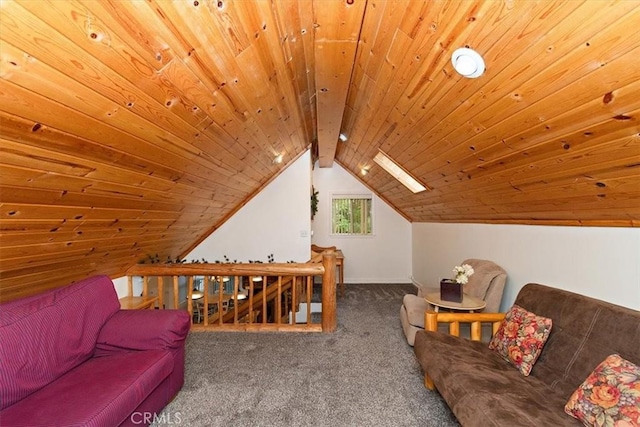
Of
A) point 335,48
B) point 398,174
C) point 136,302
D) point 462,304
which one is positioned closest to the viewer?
point 335,48

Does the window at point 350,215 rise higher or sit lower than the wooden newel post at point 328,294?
higher

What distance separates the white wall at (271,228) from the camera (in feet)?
16.2

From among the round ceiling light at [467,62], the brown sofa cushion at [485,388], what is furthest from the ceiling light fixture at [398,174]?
the round ceiling light at [467,62]

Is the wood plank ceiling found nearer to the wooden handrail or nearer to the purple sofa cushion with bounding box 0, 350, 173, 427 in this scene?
the wooden handrail

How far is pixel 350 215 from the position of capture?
6.64 meters

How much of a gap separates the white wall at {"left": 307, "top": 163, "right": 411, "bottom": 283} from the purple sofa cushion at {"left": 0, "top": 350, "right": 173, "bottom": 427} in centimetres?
480

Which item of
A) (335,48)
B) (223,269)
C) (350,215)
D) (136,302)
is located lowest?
(136,302)

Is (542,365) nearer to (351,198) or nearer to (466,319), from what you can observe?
(466,319)

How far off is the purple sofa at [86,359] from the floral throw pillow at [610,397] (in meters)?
2.19

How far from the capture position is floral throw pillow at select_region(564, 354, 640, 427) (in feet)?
4.33

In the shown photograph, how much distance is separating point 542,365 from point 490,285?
4.03 ft

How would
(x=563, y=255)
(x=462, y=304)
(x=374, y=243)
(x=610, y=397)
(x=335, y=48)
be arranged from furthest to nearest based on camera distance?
Answer: (x=374, y=243) → (x=462, y=304) → (x=563, y=255) → (x=335, y=48) → (x=610, y=397)

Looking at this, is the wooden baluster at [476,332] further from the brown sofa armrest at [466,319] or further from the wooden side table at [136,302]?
the wooden side table at [136,302]

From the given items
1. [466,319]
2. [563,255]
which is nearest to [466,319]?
[466,319]
